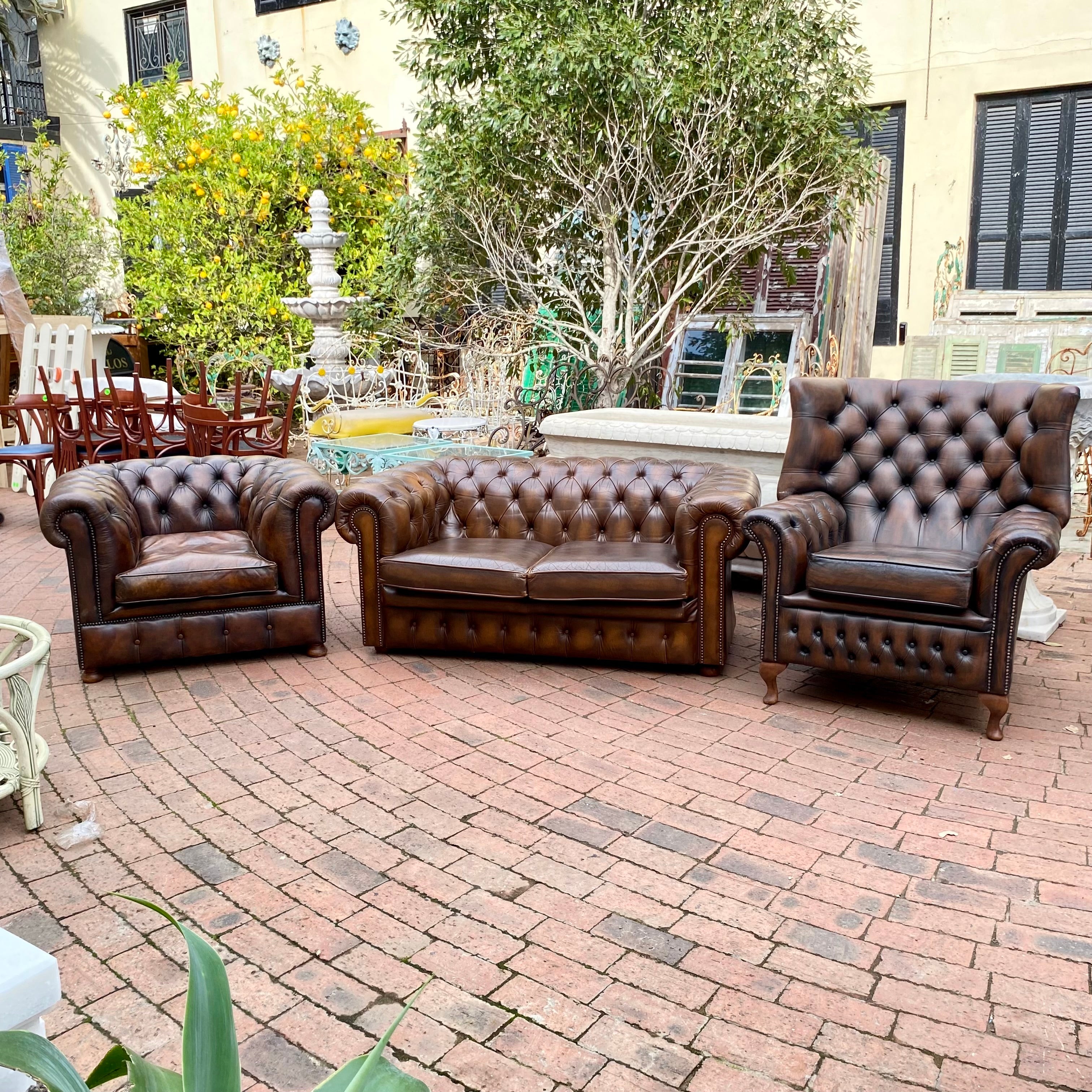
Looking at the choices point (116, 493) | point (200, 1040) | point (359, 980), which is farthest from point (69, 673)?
point (200, 1040)

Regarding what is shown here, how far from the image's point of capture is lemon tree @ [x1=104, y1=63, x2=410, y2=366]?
36.0 feet

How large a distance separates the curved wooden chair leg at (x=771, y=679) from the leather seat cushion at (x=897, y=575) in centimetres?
33

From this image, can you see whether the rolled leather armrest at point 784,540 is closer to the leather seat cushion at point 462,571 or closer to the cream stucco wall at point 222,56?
the leather seat cushion at point 462,571

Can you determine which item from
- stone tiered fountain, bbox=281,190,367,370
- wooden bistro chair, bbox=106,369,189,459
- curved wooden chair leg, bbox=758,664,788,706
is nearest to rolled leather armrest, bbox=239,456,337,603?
curved wooden chair leg, bbox=758,664,788,706

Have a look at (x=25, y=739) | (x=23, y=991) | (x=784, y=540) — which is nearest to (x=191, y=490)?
(x=25, y=739)

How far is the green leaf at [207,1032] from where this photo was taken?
0.98 m

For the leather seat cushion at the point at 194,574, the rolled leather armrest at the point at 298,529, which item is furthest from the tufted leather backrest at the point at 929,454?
the leather seat cushion at the point at 194,574

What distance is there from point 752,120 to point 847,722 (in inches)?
177

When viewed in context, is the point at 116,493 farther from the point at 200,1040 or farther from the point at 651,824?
the point at 200,1040

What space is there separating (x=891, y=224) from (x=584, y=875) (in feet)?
27.9

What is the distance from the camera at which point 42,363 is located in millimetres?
8664

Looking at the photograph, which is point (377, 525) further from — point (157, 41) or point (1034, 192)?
point (157, 41)

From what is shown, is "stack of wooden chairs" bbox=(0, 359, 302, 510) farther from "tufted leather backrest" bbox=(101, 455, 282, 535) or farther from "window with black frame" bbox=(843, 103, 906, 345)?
"window with black frame" bbox=(843, 103, 906, 345)

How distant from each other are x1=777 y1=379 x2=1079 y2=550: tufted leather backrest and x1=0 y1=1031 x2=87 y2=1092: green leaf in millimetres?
3814
